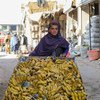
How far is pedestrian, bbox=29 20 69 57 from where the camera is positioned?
5820 mm

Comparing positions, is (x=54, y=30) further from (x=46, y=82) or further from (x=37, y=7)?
(x=37, y=7)

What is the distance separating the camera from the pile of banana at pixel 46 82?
5.19 metres

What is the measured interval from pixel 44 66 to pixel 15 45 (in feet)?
81.6

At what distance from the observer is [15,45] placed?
30.1 meters

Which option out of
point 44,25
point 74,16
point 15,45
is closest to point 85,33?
point 74,16

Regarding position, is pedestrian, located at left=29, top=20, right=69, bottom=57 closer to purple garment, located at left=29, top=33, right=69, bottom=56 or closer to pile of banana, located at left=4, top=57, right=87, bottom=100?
purple garment, located at left=29, top=33, right=69, bottom=56

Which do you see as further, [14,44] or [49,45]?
[14,44]

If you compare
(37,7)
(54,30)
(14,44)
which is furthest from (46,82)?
(37,7)

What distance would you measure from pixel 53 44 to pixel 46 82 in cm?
76

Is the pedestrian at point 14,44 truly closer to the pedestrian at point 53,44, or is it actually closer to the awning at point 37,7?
the awning at point 37,7

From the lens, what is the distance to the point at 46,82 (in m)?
5.27

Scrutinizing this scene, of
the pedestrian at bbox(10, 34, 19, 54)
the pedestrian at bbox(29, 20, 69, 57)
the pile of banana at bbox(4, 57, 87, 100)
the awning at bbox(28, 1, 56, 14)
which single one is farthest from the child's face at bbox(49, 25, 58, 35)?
the awning at bbox(28, 1, 56, 14)

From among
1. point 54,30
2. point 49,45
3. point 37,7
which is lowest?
point 49,45

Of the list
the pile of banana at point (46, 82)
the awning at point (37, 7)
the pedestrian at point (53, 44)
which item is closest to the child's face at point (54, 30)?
the pedestrian at point (53, 44)
